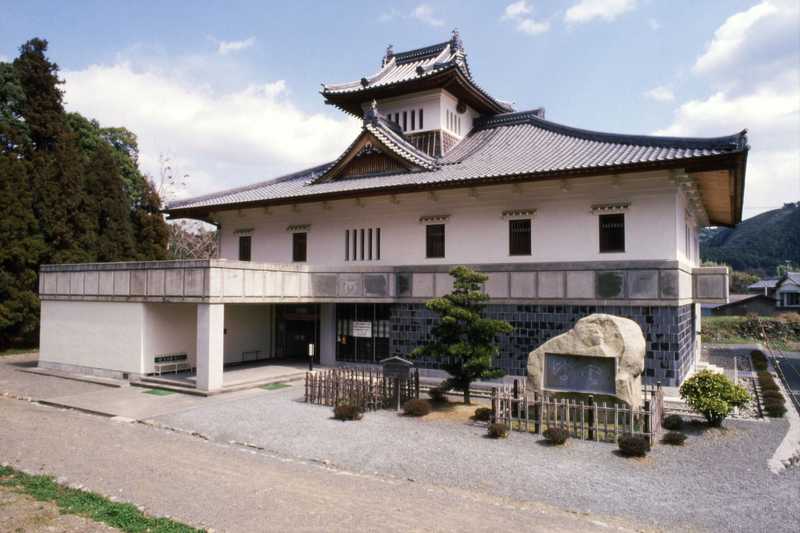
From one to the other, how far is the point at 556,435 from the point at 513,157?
1251 centimetres

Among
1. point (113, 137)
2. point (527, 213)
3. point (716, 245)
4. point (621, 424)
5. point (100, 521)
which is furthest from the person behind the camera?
point (716, 245)

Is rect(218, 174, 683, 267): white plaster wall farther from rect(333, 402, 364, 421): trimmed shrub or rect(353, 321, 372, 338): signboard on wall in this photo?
rect(333, 402, 364, 421): trimmed shrub

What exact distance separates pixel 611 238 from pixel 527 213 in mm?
3040

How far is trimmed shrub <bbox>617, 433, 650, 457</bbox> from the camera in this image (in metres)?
11.3

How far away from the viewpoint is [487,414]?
1444 centimetres

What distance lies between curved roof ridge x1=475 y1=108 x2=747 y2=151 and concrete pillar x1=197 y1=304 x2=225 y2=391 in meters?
15.3

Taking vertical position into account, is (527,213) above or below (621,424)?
above

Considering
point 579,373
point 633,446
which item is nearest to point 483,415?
point 579,373

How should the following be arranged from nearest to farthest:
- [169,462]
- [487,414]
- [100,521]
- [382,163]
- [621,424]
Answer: [100,521]
[169,462]
[621,424]
[487,414]
[382,163]

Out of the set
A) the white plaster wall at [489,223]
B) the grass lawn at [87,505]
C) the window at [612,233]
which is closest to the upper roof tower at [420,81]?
the white plaster wall at [489,223]

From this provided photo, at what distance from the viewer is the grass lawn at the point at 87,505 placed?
7672 mm

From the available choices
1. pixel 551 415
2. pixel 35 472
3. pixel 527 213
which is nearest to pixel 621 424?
pixel 551 415

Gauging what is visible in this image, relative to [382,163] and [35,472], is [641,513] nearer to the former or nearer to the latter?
[35,472]

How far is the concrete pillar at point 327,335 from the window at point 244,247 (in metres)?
5.67
